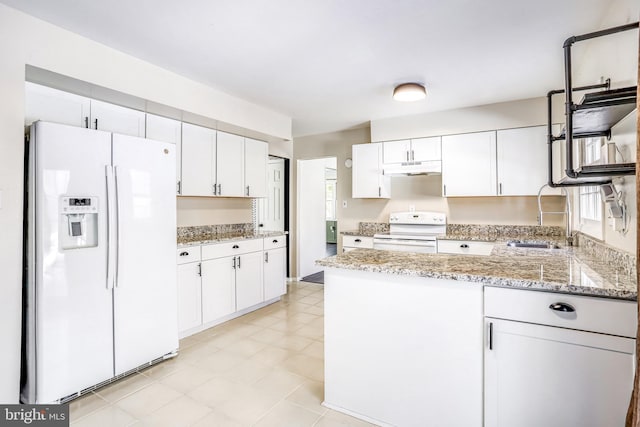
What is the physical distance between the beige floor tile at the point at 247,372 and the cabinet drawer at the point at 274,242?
163 cm

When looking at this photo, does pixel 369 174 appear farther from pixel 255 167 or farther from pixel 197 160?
pixel 197 160

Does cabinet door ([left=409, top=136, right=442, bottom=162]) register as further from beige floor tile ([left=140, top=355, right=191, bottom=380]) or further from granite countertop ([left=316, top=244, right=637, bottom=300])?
beige floor tile ([left=140, top=355, right=191, bottom=380])

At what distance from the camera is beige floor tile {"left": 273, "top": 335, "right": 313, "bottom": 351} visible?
291cm

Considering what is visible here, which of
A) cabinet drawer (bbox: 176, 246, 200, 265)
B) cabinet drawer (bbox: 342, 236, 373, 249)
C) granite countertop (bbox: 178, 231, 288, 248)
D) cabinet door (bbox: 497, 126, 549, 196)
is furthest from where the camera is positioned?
cabinet drawer (bbox: 342, 236, 373, 249)

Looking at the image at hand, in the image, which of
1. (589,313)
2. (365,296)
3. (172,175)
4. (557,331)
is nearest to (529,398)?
(557,331)

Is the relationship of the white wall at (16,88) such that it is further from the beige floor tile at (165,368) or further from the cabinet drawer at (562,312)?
the cabinet drawer at (562,312)

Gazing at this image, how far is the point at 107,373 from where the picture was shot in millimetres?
2227

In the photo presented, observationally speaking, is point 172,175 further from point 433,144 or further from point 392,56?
point 433,144

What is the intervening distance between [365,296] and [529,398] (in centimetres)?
86

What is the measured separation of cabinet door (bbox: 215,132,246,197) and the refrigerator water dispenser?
1545 millimetres

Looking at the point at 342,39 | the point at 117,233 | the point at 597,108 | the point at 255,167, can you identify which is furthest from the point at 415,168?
the point at 117,233

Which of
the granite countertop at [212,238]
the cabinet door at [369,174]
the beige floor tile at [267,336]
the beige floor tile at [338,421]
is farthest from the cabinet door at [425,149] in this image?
the beige floor tile at [338,421]

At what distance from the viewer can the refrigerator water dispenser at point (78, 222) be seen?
203cm

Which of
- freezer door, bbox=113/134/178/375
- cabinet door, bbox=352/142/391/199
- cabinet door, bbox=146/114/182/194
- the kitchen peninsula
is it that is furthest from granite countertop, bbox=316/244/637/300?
cabinet door, bbox=352/142/391/199
